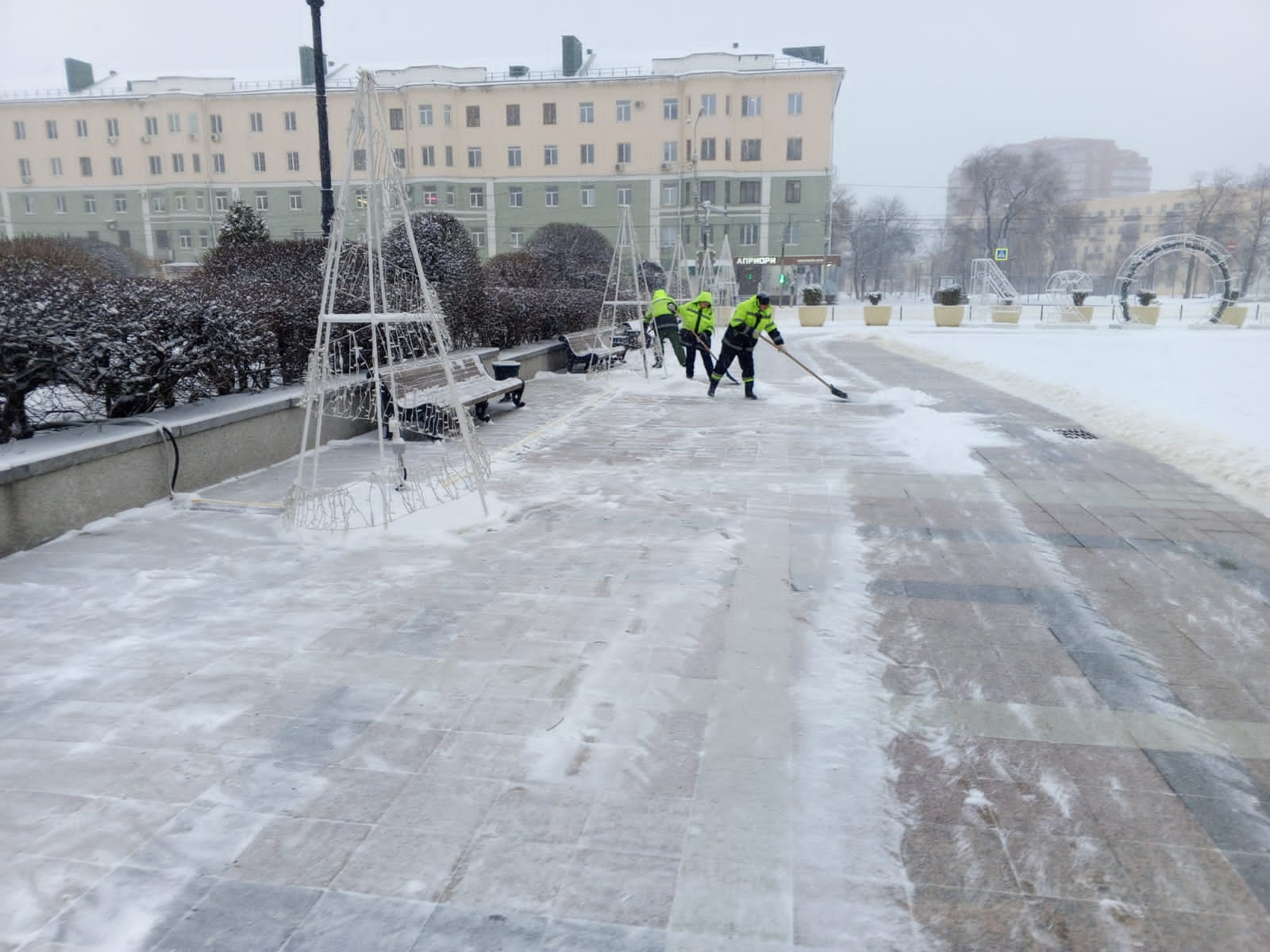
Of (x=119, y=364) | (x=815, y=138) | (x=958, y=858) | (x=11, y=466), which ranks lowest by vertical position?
(x=958, y=858)

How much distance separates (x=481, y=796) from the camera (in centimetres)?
292

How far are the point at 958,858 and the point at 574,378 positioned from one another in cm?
1265

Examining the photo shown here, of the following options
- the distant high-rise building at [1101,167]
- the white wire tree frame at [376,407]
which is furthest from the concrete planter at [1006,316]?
the distant high-rise building at [1101,167]

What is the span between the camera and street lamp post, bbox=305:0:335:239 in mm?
11398

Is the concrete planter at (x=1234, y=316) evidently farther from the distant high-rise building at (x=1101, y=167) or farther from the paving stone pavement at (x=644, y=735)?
the distant high-rise building at (x=1101, y=167)

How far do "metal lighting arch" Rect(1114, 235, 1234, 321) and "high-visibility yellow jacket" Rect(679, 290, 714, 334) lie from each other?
88.1 ft

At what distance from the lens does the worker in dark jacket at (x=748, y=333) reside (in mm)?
11609

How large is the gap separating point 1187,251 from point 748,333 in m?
31.4

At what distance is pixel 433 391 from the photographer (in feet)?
29.4

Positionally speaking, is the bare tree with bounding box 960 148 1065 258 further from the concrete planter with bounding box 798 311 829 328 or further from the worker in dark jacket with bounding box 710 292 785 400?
the worker in dark jacket with bounding box 710 292 785 400

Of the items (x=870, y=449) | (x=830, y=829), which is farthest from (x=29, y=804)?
(x=870, y=449)

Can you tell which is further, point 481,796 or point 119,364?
point 119,364

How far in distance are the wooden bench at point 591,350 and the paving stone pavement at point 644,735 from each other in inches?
365

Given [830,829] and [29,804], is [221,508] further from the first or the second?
[830,829]
